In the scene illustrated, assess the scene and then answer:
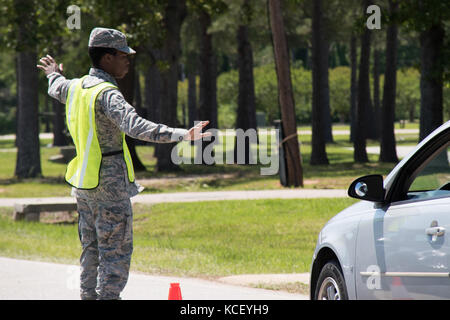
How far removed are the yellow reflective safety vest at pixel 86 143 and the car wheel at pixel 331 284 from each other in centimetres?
160

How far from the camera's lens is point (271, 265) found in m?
11.6

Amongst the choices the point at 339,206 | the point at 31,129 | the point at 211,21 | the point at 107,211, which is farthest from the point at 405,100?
the point at 107,211

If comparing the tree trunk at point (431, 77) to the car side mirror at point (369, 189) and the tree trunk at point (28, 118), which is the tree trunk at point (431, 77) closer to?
the tree trunk at point (28, 118)

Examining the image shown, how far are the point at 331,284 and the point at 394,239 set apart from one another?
1.03 metres

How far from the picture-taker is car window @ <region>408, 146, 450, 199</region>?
577 cm

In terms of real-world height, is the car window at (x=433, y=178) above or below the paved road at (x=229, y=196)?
above

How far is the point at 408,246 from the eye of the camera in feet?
16.6

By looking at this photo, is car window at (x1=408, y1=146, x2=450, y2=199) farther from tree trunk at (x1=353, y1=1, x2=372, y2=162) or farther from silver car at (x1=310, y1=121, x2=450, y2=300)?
tree trunk at (x1=353, y1=1, x2=372, y2=162)

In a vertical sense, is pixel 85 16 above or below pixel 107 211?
above

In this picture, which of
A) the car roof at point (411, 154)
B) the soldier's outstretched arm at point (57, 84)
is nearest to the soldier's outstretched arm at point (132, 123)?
the soldier's outstretched arm at point (57, 84)

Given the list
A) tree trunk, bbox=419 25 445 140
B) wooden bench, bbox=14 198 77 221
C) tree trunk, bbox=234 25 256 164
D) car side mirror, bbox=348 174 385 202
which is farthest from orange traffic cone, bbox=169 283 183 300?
tree trunk, bbox=234 25 256 164

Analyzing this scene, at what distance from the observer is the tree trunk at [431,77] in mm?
23719

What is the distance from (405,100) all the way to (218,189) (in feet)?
175
